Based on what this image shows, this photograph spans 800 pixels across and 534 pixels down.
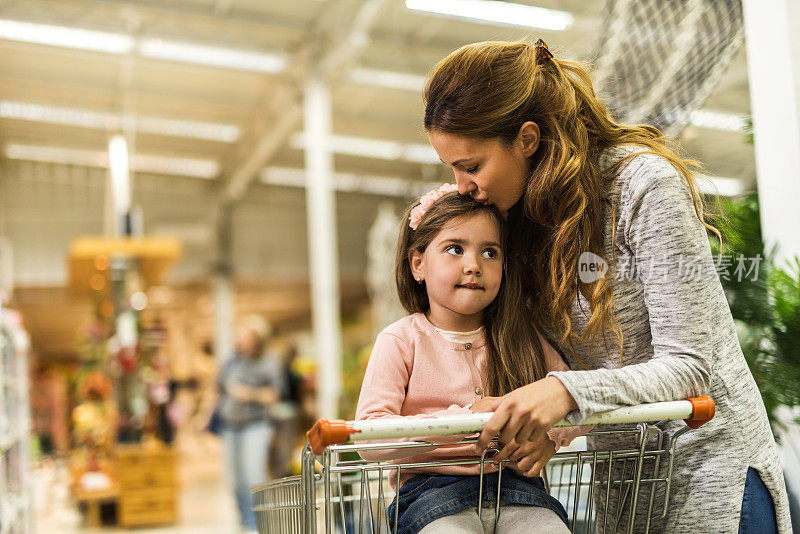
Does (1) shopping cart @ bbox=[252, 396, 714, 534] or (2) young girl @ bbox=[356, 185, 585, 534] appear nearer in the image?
(1) shopping cart @ bbox=[252, 396, 714, 534]

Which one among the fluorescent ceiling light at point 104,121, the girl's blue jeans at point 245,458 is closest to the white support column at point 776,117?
the girl's blue jeans at point 245,458

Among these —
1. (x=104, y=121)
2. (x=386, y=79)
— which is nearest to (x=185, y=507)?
(x=386, y=79)

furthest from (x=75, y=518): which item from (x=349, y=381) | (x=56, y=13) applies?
(x=56, y=13)

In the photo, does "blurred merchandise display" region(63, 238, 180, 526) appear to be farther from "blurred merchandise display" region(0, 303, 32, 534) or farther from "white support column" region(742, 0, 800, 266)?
"white support column" region(742, 0, 800, 266)

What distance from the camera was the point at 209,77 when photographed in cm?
1059

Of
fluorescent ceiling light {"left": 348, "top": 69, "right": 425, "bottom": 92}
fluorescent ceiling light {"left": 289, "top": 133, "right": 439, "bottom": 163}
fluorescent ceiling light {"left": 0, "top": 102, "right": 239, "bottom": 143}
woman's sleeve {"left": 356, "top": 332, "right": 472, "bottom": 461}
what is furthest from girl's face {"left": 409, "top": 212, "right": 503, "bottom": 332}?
fluorescent ceiling light {"left": 0, "top": 102, "right": 239, "bottom": 143}

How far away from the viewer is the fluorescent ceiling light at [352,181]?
14.7 m

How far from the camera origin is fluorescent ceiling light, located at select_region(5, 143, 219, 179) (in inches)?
526

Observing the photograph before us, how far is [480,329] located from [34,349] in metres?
19.5

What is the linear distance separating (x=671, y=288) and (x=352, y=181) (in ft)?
46.2

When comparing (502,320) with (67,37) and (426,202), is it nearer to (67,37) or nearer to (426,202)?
(426,202)

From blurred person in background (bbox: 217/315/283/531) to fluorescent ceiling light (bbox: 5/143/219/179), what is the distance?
26.9 ft

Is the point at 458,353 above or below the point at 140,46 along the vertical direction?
below

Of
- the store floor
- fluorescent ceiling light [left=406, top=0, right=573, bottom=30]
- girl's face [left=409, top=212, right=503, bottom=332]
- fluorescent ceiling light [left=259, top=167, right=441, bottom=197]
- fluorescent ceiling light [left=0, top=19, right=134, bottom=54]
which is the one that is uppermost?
fluorescent ceiling light [left=0, top=19, right=134, bottom=54]
